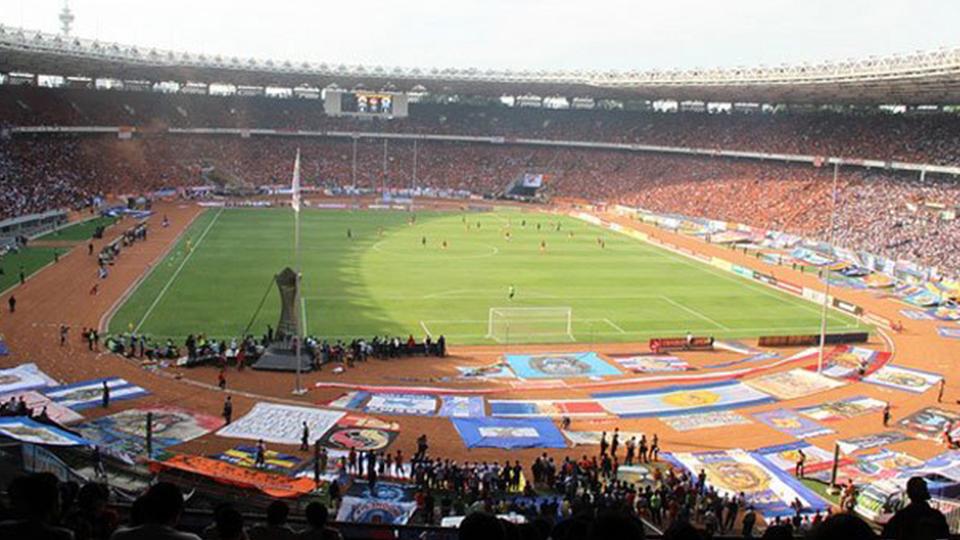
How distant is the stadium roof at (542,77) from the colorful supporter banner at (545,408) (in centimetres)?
4344

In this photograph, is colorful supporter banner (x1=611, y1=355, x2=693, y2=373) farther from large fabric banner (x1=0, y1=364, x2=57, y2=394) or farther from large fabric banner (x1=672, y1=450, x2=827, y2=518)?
large fabric banner (x1=0, y1=364, x2=57, y2=394)

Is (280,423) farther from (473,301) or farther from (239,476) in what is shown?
(473,301)

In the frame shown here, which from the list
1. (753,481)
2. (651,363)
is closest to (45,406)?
(753,481)

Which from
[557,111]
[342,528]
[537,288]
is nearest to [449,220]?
[537,288]

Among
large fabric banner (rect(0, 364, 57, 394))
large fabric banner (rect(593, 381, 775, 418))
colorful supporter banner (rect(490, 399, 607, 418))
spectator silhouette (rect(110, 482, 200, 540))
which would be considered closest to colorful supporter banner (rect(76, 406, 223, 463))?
large fabric banner (rect(0, 364, 57, 394))

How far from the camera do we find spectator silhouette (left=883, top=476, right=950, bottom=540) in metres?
5.42

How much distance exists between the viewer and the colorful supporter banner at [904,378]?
3634 centimetres

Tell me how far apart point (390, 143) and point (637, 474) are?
101m

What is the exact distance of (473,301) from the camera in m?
49.8

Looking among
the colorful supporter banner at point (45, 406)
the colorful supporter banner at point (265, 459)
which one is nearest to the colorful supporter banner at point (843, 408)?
the colorful supporter banner at point (265, 459)

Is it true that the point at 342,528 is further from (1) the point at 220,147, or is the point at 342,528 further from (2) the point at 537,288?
(1) the point at 220,147

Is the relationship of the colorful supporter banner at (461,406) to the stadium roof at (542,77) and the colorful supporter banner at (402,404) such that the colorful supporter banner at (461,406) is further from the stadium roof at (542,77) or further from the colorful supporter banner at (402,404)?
the stadium roof at (542,77)

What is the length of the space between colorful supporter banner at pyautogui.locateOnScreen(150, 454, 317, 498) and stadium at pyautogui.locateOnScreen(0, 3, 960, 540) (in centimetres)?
16

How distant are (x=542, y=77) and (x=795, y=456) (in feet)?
278
